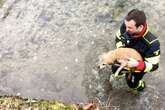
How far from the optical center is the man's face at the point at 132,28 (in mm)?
3719

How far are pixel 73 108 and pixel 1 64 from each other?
1.19m

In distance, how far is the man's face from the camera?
3719 millimetres


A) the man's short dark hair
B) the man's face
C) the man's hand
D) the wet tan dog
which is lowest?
the man's hand

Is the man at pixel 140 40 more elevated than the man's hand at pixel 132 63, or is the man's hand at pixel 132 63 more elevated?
the man at pixel 140 40

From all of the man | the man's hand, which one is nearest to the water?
the man

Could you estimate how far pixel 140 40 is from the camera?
3953 millimetres

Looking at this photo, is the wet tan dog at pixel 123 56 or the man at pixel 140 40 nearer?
the man at pixel 140 40

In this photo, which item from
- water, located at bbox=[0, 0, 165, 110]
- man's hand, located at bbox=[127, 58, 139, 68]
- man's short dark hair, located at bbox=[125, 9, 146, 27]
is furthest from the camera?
water, located at bbox=[0, 0, 165, 110]

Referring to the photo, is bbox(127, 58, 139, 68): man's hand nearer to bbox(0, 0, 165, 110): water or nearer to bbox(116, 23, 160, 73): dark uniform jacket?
bbox(116, 23, 160, 73): dark uniform jacket

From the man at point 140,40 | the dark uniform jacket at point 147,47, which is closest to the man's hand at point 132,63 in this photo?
the man at point 140,40

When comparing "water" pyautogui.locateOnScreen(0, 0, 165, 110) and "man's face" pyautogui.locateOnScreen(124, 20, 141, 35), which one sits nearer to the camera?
"man's face" pyautogui.locateOnScreen(124, 20, 141, 35)

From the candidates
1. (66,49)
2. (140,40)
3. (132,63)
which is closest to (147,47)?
(140,40)

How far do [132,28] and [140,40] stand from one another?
0.25 metres

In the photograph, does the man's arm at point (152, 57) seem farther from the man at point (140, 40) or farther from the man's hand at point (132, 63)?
the man's hand at point (132, 63)
